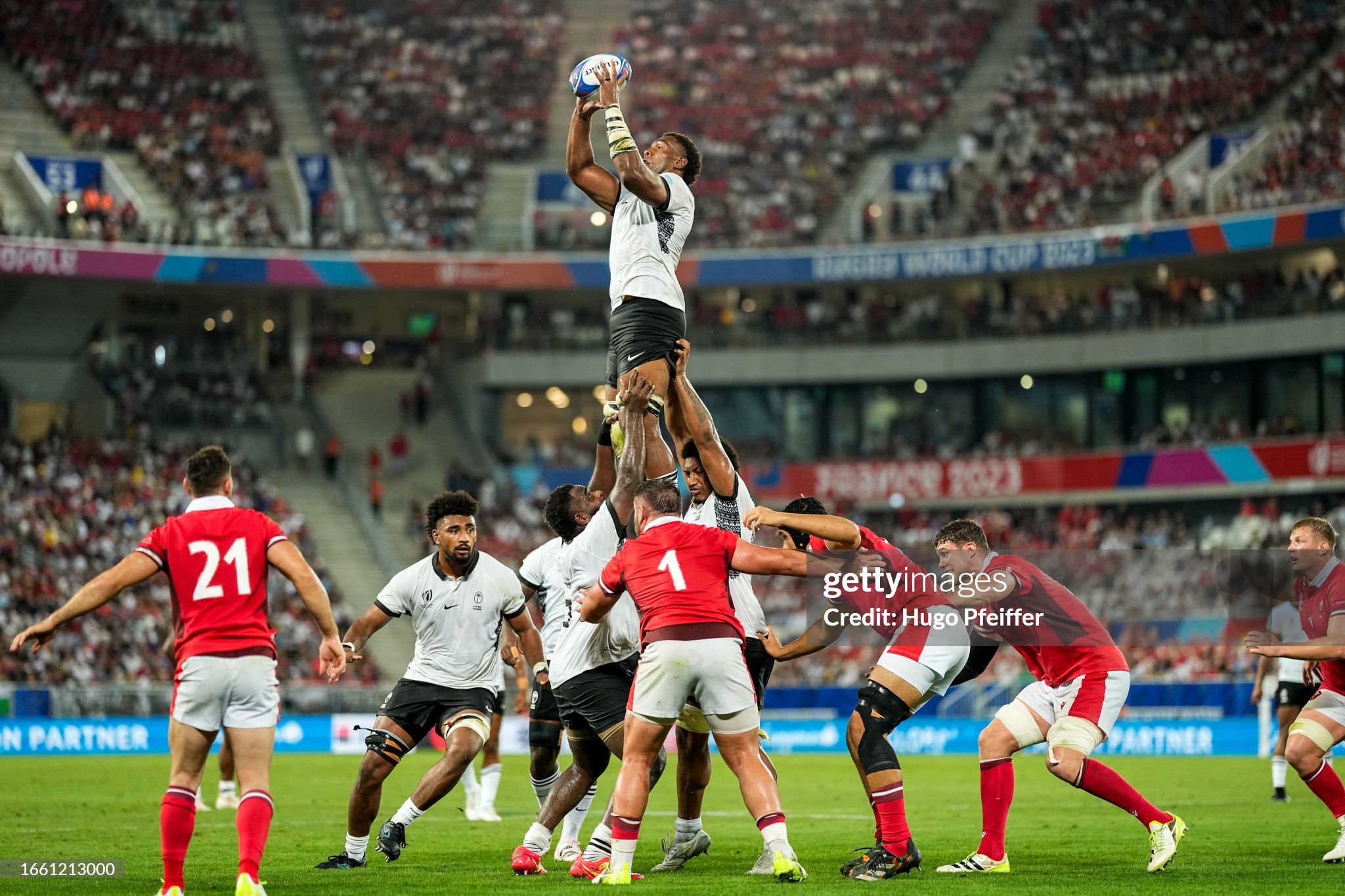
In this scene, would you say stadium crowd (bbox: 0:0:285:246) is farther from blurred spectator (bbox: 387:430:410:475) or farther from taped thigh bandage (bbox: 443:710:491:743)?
taped thigh bandage (bbox: 443:710:491:743)

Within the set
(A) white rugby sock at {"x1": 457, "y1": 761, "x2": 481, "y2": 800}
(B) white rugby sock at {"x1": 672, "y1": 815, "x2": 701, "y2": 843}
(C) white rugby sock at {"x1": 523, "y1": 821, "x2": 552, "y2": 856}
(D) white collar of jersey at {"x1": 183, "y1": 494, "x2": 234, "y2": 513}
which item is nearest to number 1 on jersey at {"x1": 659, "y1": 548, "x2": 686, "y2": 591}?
(C) white rugby sock at {"x1": 523, "y1": 821, "x2": 552, "y2": 856}

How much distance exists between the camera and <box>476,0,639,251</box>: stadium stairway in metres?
51.5

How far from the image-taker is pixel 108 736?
33.0 m

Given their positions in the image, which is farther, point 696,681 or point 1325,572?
point 1325,572

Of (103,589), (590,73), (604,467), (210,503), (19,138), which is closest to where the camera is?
(103,589)

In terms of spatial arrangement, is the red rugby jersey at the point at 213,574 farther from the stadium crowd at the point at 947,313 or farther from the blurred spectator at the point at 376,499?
the stadium crowd at the point at 947,313

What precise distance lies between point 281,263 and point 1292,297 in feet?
90.7

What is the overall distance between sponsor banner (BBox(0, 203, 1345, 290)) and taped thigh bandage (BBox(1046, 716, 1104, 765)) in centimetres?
3402

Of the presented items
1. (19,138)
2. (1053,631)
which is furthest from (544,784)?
(19,138)

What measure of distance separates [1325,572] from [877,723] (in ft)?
11.7

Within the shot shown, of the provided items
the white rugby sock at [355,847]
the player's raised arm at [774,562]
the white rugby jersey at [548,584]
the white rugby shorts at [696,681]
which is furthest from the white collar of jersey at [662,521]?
the white rugby sock at [355,847]

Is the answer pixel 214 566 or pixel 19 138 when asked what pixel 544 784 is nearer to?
pixel 214 566

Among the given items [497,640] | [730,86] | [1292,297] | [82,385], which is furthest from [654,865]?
[730,86]

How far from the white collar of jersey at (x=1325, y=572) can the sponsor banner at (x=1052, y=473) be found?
31640mm
